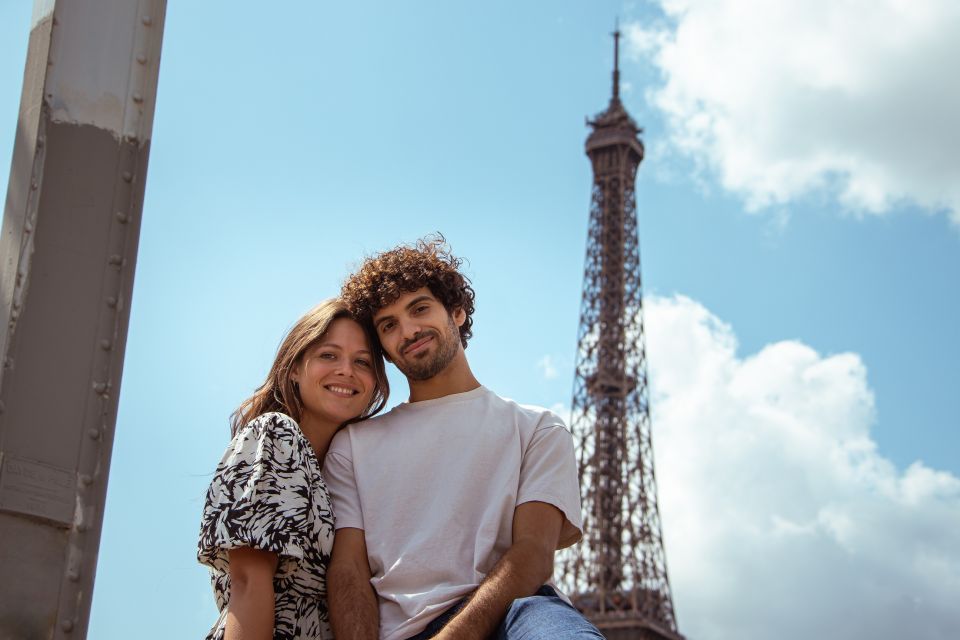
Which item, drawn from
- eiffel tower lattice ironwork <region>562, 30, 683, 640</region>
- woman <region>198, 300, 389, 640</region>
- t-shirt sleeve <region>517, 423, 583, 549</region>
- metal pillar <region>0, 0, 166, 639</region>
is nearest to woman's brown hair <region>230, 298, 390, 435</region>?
woman <region>198, 300, 389, 640</region>

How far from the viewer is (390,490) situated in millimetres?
3355

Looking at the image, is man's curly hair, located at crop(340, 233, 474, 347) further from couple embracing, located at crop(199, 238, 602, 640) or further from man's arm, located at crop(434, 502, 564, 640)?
man's arm, located at crop(434, 502, 564, 640)

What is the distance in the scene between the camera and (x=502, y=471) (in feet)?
11.1

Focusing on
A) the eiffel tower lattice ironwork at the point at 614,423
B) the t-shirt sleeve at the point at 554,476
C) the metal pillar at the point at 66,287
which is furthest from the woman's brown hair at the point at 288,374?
the eiffel tower lattice ironwork at the point at 614,423

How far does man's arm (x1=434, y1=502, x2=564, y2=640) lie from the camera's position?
2928 mm

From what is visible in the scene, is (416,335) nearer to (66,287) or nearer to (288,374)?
(288,374)

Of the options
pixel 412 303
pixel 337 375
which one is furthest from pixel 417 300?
pixel 337 375

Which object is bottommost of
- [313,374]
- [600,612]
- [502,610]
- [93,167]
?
[502,610]

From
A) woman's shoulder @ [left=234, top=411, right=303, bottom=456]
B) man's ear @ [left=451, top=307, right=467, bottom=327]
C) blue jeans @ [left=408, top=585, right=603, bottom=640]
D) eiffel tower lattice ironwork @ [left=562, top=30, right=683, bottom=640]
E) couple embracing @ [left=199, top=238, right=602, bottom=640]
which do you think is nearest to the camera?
Result: blue jeans @ [left=408, top=585, right=603, bottom=640]

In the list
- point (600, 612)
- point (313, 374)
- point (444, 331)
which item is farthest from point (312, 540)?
point (600, 612)

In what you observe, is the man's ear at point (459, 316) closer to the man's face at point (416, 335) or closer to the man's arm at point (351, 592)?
the man's face at point (416, 335)

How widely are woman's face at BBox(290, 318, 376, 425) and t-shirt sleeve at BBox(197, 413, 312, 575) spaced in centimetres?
31

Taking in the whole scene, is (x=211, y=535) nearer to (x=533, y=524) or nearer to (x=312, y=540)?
(x=312, y=540)

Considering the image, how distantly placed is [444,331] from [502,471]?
482 mm
